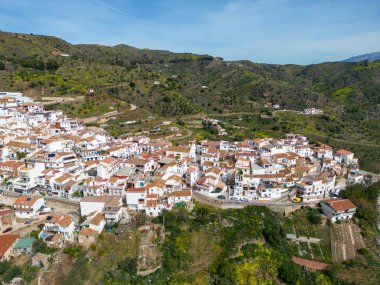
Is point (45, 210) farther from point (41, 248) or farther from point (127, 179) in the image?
point (127, 179)

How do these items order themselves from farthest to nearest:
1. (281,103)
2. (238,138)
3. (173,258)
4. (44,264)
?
(281,103)
(238,138)
(173,258)
(44,264)

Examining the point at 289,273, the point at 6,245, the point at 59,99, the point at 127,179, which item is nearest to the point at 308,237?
the point at 289,273

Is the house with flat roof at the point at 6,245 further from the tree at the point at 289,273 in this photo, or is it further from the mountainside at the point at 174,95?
the mountainside at the point at 174,95

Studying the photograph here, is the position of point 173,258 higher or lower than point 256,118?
lower

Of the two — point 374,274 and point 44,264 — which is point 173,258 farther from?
point 374,274

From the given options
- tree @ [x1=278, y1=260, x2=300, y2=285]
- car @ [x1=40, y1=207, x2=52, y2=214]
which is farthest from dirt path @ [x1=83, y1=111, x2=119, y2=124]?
tree @ [x1=278, y1=260, x2=300, y2=285]

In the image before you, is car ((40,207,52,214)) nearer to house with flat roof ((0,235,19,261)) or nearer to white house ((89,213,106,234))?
house with flat roof ((0,235,19,261))

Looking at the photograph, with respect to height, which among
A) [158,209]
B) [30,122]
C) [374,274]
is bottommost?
[374,274]

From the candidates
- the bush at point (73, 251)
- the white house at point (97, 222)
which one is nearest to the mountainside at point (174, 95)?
the white house at point (97, 222)

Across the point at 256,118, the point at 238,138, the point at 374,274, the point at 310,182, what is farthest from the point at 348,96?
the point at 374,274
